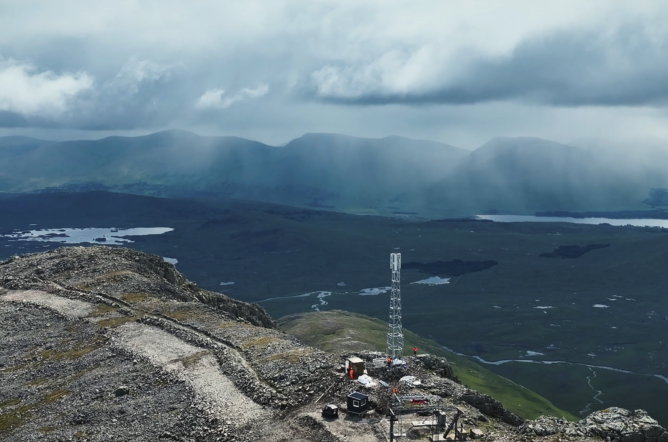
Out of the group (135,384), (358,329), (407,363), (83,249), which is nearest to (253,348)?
(135,384)

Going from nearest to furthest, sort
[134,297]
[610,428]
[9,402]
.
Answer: [610,428], [9,402], [134,297]

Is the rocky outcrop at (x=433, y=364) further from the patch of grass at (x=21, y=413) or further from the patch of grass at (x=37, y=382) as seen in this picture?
the patch of grass at (x=37, y=382)

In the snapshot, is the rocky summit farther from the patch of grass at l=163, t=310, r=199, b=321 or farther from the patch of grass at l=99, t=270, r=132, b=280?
the patch of grass at l=99, t=270, r=132, b=280

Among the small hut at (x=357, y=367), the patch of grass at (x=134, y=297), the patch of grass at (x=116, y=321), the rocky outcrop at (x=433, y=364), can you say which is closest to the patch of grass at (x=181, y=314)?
the patch of grass at (x=116, y=321)

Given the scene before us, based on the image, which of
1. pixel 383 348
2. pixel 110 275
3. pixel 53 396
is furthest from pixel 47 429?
pixel 383 348

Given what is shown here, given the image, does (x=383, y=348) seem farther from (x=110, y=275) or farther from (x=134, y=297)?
(x=134, y=297)

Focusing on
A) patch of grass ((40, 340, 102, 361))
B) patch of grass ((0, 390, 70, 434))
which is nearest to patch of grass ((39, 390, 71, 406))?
patch of grass ((0, 390, 70, 434))

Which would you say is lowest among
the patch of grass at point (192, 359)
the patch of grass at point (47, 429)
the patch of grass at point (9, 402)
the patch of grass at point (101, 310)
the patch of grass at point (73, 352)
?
the patch of grass at point (9, 402)
